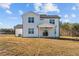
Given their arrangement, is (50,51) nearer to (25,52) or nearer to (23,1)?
(25,52)

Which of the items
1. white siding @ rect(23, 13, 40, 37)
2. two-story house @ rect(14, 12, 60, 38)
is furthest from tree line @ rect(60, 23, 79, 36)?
white siding @ rect(23, 13, 40, 37)

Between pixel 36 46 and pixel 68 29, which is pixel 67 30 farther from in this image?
pixel 36 46

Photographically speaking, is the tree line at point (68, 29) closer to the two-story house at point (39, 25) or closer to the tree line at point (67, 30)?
the tree line at point (67, 30)

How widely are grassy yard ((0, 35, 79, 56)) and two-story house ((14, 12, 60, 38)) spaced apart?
239 mm

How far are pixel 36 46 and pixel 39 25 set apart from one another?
944mm

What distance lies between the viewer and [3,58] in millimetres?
7422

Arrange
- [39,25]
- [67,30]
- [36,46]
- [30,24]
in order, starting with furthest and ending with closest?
1. [30,24]
2. [39,25]
3. [67,30]
4. [36,46]

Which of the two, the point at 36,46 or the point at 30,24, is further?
the point at 30,24

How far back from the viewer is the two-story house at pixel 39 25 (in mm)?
8405

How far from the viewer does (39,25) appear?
340 inches

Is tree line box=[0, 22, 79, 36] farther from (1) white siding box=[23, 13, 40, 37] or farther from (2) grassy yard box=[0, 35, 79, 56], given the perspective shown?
(1) white siding box=[23, 13, 40, 37]

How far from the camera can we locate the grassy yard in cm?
757

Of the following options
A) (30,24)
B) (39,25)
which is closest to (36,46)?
(39,25)

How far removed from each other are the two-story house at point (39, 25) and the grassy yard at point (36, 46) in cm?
24
